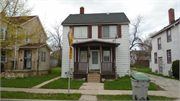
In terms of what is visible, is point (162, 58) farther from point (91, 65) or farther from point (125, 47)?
point (91, 65)

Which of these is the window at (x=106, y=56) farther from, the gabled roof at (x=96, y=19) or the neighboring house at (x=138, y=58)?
the neighboring house at (x=138, y=58)

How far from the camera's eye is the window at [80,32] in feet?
45.5

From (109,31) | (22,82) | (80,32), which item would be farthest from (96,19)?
(22,82)

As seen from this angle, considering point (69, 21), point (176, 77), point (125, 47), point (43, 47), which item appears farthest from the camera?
point (43, 47)

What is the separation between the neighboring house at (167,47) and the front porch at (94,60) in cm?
658

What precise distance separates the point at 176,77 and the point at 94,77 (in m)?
7.88

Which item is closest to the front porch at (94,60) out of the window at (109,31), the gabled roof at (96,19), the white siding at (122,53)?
the white siding at (122,53)

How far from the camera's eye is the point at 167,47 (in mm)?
15336

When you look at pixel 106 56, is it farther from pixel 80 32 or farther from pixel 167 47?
pixel 167 47

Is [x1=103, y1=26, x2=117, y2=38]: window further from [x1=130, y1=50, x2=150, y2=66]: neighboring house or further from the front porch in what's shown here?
[x1=130, y1=50, x2=150, y2=66]: neighboring house

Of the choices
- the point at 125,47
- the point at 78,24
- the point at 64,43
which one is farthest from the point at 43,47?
the point at 125,47

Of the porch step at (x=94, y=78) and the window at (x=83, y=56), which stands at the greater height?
the window at (x=83, y=56)

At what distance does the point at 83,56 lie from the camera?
13609 millimetres

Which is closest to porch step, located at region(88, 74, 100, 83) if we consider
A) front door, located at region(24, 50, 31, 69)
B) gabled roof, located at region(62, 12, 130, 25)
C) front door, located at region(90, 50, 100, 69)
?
front door, located at region(90, 50, 100, 69)
